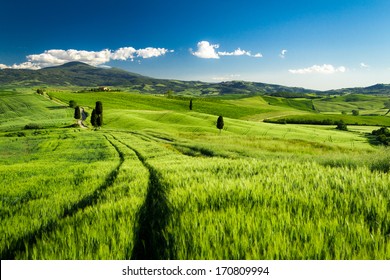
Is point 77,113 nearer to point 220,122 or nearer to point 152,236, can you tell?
point 220,122

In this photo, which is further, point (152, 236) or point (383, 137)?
point (383, 137)

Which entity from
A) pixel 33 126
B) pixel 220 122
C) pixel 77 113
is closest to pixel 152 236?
pixel 220 122

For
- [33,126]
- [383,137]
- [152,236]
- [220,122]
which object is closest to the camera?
[152,236]

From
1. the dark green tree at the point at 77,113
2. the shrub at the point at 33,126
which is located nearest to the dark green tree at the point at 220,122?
the dark green tree at the point at 77,113

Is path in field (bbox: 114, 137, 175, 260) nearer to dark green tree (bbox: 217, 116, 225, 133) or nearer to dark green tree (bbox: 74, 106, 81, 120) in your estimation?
dark green tree (bbox: 217, 116, 225, 133)

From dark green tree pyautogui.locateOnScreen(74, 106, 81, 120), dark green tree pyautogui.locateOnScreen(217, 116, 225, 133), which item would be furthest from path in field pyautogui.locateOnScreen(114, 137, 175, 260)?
dark green tree pyautogui.locateOnScreen(74, 106, 81, 120)

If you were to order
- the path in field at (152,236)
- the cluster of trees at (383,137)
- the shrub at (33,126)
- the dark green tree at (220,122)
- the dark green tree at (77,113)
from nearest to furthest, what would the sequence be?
1. the path in field at (152,236)
2. the cluster of trees at (383,137)
3. the dark green tree at (220,122)
4. the shrub at (33,126)
5. the dark green tree at (77,113)

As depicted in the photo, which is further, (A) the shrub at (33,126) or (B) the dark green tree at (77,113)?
(B) the dark green tree at (77,113)

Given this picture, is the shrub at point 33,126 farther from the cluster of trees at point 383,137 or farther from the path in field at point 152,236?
the cluster of trees at point 383,137

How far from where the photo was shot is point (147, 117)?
391 feet

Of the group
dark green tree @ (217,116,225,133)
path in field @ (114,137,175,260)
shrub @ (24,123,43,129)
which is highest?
path in field @ (114,137,175,260)

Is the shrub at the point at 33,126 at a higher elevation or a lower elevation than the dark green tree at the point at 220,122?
lower
